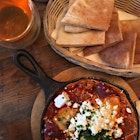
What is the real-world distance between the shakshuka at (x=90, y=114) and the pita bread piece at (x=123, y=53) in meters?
0.09

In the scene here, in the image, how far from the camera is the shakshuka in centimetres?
140

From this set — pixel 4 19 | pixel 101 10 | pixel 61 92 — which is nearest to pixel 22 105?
pixel 61 92

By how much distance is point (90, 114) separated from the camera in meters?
1.41

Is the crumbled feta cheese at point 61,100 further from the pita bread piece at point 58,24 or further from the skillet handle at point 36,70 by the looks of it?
the pita bread piece at point 58,24

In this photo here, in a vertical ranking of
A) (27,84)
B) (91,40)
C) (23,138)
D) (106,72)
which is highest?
(91,40)

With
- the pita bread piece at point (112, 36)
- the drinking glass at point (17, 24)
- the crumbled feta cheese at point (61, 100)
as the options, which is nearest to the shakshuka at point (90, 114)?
the crumbled feta cheese at point (61, 100)

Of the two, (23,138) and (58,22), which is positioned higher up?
(58,22)

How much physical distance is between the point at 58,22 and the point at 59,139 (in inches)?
17.5

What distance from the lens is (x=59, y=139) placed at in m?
1.42

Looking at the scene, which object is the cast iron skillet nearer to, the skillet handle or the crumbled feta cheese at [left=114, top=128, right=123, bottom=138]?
the skillet handle

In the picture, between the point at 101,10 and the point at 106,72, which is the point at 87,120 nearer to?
the point at 106,72

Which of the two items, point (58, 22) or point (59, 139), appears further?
point (58, 22)

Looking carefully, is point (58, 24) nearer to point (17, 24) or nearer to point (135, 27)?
point (17, 24)

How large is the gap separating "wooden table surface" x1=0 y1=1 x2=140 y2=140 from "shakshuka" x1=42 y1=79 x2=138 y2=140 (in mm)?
134
